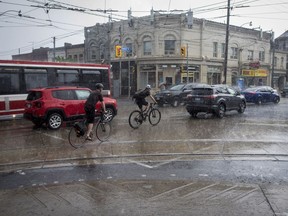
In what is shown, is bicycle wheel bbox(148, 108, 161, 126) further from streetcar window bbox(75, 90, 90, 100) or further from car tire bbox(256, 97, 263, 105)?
car tire bbox(256, 97, 263, 105)

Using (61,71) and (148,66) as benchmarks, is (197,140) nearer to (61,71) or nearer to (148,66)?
(61,71)

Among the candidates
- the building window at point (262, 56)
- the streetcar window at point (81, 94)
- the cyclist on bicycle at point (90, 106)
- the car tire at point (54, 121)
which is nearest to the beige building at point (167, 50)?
the building window at point (262, 56)

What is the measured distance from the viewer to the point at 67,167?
6887mm

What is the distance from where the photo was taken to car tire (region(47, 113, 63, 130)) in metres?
11.8

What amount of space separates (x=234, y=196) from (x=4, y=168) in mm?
5014

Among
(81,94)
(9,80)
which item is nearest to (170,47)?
(9,80)

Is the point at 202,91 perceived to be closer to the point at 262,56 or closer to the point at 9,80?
the point at 9,80

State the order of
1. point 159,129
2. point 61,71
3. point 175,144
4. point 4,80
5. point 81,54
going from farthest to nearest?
point 81,54
point 61,71
point 4,80
point 159,129
point 175,144

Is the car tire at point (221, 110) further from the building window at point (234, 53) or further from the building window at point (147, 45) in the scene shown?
the building window at point (234, 53)

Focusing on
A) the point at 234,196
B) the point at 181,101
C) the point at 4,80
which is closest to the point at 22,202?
the point at 234,196

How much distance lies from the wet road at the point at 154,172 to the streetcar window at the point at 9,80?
13.2ft

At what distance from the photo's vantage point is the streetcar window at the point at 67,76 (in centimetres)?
1628

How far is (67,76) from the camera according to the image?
54.5 ft

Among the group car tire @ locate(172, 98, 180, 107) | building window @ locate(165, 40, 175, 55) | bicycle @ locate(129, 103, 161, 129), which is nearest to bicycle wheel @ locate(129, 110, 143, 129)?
bicycle @ locate(129, 103, 161, 129)
